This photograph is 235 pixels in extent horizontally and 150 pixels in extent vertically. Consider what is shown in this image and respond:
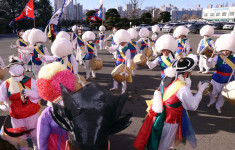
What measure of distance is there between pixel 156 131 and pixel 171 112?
36 cm

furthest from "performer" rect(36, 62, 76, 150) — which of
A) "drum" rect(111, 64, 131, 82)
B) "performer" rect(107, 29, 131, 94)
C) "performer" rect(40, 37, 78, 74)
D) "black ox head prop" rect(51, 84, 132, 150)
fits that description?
"performer" rect(107, 29, 131, 94)

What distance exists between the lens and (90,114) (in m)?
1.09

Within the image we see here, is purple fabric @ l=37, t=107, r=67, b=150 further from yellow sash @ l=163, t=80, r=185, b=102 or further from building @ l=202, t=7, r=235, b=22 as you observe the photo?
building @ l=202, t=7, r=235, b=22

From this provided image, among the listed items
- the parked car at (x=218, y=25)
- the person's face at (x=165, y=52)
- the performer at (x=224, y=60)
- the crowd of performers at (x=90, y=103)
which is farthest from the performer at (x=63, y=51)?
the parked car at (x=218, y=25)

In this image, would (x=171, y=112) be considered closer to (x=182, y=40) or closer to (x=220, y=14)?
(x=182, y=40)

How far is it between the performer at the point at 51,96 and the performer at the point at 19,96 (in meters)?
0.86

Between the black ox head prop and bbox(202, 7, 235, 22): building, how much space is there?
72.0 m

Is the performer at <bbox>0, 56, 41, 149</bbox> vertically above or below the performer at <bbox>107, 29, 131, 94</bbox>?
below

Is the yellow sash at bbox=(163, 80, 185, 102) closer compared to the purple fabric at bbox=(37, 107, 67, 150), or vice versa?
the purple fabric at bbox=(37, 107, 67, 150)

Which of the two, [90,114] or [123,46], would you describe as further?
[123,46]

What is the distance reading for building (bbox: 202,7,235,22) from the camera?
2420 inches

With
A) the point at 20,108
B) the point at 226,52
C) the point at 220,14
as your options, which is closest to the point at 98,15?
the point at 226,52

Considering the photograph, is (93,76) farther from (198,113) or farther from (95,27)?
(95,27)

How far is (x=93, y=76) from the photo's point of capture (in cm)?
747
